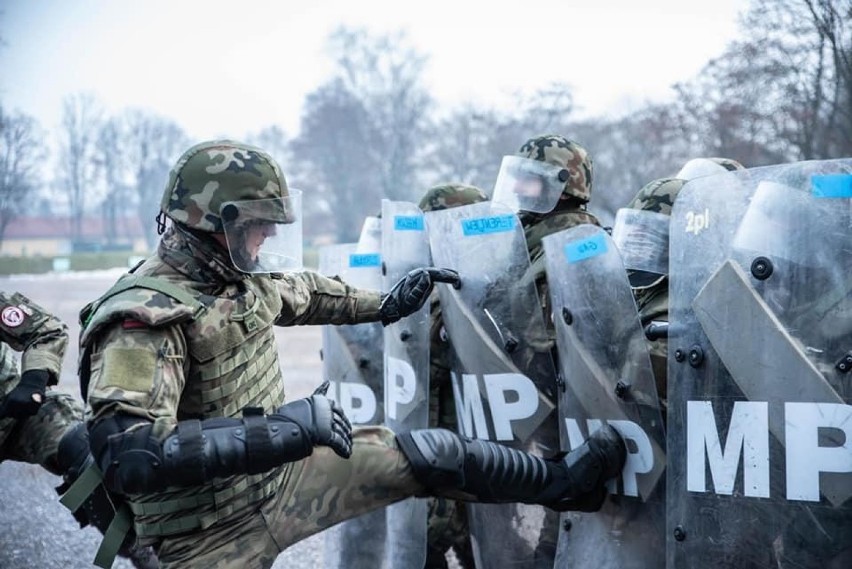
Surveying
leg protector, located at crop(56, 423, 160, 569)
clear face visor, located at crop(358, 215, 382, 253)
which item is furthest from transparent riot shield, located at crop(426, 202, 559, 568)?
leg protector, located at crop(56, 423, 160, 569)

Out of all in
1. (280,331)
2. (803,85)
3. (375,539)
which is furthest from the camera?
(280,331)

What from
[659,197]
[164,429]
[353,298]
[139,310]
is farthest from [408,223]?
[164,429]

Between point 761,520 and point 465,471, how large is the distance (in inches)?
32.4

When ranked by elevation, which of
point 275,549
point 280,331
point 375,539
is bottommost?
point 280,331

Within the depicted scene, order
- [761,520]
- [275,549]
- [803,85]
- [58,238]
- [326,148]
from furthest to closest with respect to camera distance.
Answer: [326,148] < [58,238] < [803,85] < [275,549] < [761,520]

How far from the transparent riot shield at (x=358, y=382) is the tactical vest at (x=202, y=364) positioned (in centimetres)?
133

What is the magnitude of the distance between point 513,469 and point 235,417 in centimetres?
85

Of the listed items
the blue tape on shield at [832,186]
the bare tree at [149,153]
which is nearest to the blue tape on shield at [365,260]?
the blue tape on shield at [832,186]

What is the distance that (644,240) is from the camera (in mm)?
3293

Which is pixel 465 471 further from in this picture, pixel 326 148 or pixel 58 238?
pixel 326 148

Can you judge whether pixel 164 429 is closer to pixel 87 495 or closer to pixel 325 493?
pixel 87 495

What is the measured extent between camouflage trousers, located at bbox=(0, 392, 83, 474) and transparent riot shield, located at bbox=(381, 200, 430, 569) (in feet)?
4.74

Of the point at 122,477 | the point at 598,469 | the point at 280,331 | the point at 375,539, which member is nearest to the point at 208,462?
the point at 122,477

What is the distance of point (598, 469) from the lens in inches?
112
